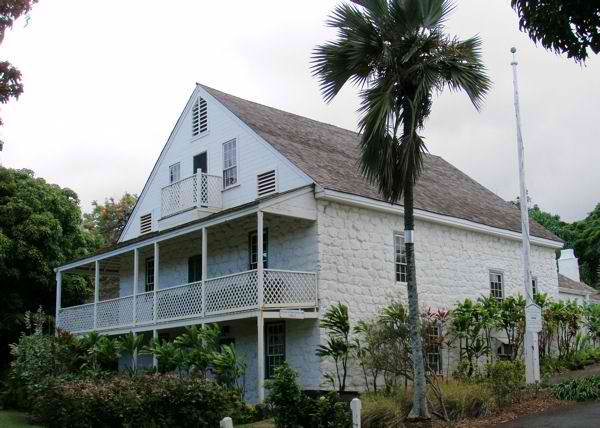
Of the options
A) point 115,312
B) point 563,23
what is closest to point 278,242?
point 115,312

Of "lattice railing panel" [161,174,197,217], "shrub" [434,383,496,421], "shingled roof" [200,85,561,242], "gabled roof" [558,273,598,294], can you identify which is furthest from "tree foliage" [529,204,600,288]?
"shrub" [434,383,496,421]

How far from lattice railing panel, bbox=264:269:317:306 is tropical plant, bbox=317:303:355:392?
2.25 ft

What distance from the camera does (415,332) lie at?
15.2 metres

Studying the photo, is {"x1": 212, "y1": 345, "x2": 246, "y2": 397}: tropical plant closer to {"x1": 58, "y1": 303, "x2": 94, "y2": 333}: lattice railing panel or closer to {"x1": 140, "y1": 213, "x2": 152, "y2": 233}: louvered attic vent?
{"x1": 58, "y1": 303, "x2": 94, "y2": 333}: lattice railing panel

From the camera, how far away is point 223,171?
24.7 meters

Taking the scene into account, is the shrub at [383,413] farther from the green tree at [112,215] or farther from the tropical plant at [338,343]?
the green tree at [112,215]

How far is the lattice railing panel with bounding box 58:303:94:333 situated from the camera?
2620 cm

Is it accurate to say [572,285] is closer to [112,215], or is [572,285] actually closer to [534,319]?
[534,319]

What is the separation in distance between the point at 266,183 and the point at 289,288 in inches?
169

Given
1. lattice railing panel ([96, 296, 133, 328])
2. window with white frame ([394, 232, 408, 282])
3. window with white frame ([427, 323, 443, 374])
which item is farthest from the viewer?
lattice railing panel ([96, 296, 133, 328])

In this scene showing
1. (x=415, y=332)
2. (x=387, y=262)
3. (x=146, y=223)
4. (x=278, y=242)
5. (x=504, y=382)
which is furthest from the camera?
(x=146, y=223)

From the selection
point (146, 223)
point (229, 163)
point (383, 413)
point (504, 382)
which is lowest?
point (383, 413)

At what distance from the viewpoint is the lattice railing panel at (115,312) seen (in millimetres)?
24397

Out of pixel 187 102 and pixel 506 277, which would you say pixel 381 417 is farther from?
pixel 187 102
